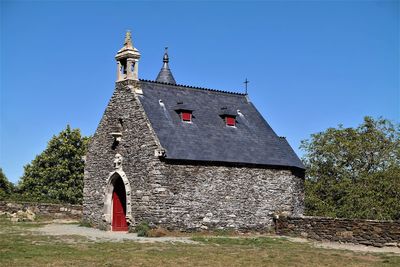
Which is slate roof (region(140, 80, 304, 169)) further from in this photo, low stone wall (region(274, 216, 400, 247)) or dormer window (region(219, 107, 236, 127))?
low stone wall (region(274, 216, 400, 247))

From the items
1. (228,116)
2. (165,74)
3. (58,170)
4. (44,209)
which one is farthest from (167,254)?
(58,170)

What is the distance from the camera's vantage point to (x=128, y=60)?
89.2 ft

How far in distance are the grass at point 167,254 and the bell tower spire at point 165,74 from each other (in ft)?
48.6

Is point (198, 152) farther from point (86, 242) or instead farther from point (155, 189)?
point (86, 242)

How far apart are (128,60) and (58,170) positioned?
2398 cm

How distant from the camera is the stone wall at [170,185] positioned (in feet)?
80.8

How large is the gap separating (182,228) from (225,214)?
2398 millimetres

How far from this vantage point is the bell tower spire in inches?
1377

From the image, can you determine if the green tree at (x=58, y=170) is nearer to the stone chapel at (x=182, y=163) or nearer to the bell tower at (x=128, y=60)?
the stone chapel at (x=182, y=163)

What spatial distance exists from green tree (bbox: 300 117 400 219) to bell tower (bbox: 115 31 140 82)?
12.5m

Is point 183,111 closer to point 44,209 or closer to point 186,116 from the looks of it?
point 186,116

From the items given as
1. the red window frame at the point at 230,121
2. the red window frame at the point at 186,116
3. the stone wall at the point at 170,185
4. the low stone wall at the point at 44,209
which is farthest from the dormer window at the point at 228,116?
the low stone wall at the point at 44,209

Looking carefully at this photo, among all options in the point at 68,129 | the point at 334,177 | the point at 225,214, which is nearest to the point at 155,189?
the point at 225,214

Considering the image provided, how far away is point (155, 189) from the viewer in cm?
2439
